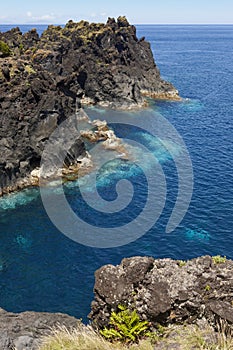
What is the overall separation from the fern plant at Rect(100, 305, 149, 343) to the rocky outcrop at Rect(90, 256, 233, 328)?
0.50m

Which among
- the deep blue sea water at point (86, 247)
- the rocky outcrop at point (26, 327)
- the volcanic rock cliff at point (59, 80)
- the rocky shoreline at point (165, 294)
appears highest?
the volcanic rock cliff at point (59, 80)

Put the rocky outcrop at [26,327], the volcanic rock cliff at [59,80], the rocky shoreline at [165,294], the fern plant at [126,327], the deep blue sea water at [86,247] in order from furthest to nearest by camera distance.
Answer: the volcanic rock cliff at [59,80] → the deep blue sea water at [86,247] → the rocky outcrop at [26,327] → the rocky shoreline at [165,294] → the fern plant at [126,327]

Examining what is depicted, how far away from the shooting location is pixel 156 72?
160m

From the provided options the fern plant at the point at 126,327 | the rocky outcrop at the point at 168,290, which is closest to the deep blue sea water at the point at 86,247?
the rocky outcrop at the point at 168,290

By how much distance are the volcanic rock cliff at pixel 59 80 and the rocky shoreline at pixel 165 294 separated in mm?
52825

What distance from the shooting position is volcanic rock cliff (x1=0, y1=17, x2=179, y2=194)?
247 ft

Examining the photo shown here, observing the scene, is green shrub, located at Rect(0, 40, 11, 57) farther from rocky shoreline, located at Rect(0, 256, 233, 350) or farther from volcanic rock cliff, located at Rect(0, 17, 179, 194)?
rocky shoreline, located at Rect(0, 256, 233, 350)

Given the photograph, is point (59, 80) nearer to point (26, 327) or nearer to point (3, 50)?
point (3, 50)

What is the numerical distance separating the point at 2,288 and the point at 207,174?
50.1m

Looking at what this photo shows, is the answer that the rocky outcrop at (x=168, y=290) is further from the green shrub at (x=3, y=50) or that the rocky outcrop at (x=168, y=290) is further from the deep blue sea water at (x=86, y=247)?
the green shrub at (x=3, y=50)

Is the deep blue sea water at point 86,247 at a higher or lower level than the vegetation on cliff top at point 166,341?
lower

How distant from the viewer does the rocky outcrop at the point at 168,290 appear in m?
20.6

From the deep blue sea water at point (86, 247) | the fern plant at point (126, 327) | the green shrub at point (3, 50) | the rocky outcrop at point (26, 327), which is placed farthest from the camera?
the green shrub at point (3, 50)

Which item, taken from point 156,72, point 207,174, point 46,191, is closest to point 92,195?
point 46,191
